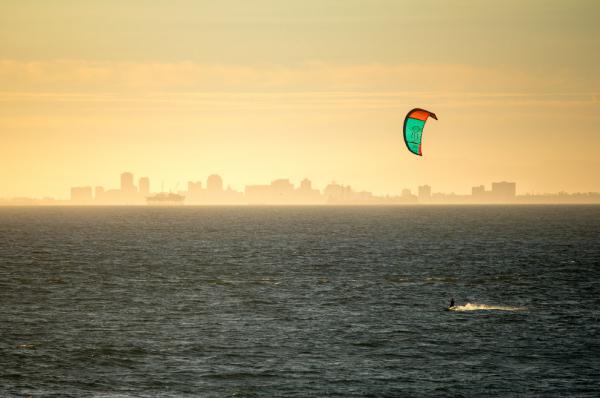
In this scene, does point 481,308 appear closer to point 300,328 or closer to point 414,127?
point 414,127

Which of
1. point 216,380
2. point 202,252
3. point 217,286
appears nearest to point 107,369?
point 216,380

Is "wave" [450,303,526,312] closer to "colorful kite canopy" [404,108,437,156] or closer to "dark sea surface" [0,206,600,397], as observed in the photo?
"dark sea surface" [0,206,600,397]

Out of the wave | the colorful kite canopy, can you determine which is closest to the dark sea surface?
the wave

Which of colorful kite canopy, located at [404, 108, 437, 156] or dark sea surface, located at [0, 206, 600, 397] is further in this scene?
colorful kite canopy, located at [404, 108, 437, 156]

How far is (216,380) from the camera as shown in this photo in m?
40.8

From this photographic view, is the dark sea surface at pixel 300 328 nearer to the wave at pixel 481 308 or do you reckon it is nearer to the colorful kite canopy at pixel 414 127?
the wave at pixel 481 308

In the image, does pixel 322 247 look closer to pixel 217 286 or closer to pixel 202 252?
pixel 202 252

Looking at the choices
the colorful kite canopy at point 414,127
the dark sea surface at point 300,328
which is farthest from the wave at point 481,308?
the colorful kite canopy at point 414,127

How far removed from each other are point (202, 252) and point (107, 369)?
85.1 metres

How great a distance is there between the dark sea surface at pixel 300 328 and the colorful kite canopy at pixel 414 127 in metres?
12.6

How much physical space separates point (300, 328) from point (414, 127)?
62.9 ft

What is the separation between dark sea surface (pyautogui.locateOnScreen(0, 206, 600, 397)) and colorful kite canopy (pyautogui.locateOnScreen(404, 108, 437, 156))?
12635 mm

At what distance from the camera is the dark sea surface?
133 feet

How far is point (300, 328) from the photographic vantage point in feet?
180
